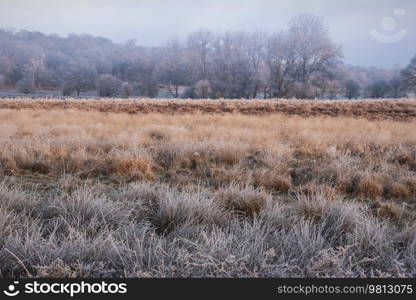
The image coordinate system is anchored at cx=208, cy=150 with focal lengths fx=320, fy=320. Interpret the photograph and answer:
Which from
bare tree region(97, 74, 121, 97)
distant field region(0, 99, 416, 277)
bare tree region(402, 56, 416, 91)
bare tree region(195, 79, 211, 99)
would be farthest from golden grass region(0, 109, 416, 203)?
bare tree region(97, 74, 121, 97)

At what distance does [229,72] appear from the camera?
5978 cm

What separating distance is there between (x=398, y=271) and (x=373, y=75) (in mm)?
78922

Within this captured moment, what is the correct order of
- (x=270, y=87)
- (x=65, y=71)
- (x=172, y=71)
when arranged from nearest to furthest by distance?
1. (x=270, y=87)
2. (x=172, y=71)
3. (x=65, y=71)

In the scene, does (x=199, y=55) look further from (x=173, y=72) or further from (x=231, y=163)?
(x=231, y=163)

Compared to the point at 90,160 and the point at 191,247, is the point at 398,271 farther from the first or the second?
the point at 90,160

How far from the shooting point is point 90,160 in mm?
5594

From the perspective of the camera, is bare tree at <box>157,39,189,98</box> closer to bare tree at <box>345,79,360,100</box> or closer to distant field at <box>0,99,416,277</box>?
bare tree at <box>345,79,360,100</box>

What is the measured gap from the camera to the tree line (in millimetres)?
52969

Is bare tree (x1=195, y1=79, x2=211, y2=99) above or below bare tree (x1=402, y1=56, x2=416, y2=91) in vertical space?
below

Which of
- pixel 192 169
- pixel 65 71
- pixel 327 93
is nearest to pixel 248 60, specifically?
pixel 327 93

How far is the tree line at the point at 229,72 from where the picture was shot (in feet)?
174

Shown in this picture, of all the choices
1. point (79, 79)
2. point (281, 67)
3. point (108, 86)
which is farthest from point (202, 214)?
point (79, 79)

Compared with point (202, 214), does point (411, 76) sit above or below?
above

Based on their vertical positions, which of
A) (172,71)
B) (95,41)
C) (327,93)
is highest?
(95,41)
